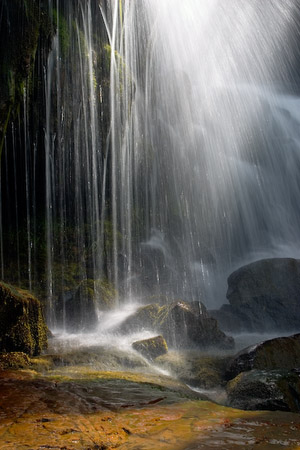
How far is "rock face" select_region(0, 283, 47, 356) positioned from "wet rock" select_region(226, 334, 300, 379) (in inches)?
154

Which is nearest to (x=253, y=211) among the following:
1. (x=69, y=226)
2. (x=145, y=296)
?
(x=145, y=296)

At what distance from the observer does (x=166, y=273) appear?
1620 centimetres

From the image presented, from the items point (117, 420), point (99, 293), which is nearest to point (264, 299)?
point (99, 293)

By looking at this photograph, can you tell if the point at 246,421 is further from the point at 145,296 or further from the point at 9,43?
the point at 145,296

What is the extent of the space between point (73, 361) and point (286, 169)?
908 inches

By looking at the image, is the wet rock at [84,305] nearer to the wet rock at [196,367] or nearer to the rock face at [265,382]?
the wet rock at [196,367]

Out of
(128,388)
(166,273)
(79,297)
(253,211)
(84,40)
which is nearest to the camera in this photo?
(128,388)

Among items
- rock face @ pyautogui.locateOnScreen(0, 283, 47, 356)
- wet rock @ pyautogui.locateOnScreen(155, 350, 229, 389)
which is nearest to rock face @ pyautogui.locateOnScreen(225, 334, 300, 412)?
wet rock @ pyautogui.locateOnScreen(155, 350, 229, 389)

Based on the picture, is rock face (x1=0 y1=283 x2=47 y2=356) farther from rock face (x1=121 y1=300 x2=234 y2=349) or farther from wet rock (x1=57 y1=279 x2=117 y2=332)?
wet rock (x1=57 y1=279 x2=117 y2=332)

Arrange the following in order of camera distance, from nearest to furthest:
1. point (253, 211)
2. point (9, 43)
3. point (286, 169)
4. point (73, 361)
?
point (73, 361) → point (9, 43) → point (253, 211) → point (286, 169)

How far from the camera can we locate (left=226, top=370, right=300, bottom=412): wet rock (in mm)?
4531

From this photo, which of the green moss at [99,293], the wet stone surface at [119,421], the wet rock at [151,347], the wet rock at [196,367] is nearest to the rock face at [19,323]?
the wet stone surface at [119,421]

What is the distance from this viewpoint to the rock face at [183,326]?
925cm

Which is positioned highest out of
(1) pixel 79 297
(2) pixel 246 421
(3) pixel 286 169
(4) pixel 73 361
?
(3) pixel 286 169
